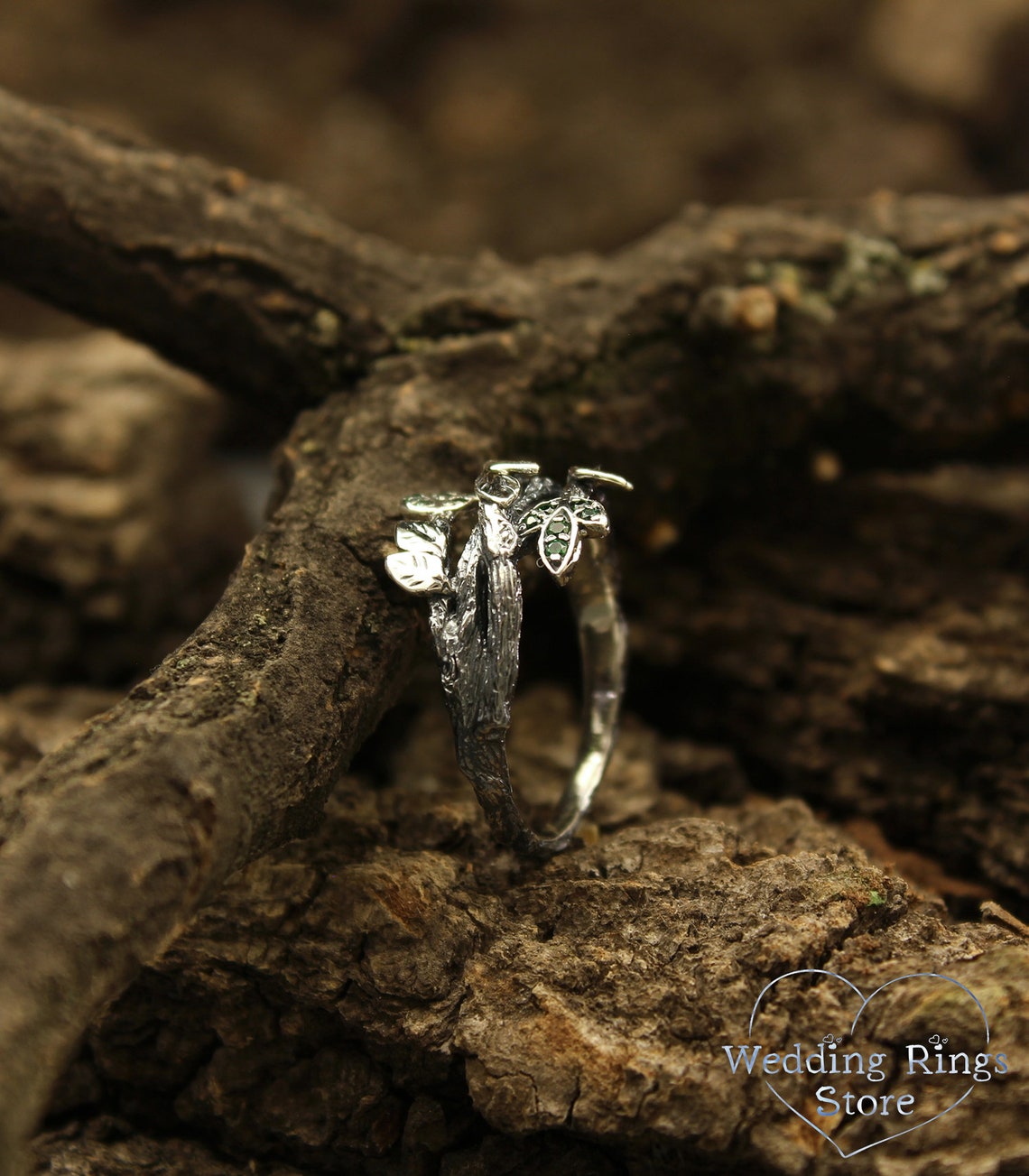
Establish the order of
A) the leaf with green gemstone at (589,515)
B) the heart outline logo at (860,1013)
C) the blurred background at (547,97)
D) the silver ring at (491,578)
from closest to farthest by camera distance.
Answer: the heart outline logo at (860,1013)
the silver ring at (491,578)
the leaf with green gemstone at (589,515)
the blurred background at (547,97)

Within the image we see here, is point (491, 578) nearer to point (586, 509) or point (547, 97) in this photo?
point (586, 509)

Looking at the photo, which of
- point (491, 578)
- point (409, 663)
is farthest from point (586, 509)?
point (409, 663)

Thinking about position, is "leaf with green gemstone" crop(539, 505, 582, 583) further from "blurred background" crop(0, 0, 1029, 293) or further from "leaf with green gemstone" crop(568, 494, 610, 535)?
"blurred background" crop(0, 0, 1029, 293)

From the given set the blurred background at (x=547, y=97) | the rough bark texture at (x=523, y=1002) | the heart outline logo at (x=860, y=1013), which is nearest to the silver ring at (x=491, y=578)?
the rough bark texture at (x=523, y=1002)

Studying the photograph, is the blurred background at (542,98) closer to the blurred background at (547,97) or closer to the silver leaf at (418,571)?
the blurred background at (547,97)

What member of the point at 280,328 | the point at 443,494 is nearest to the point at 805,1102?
the point at 443,494

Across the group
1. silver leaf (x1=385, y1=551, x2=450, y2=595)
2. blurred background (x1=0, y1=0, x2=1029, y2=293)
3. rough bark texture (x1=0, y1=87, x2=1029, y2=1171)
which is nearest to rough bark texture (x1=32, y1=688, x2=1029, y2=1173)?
rough bark texture (x1=0, y1=87, x2=1029, y2=1171)
